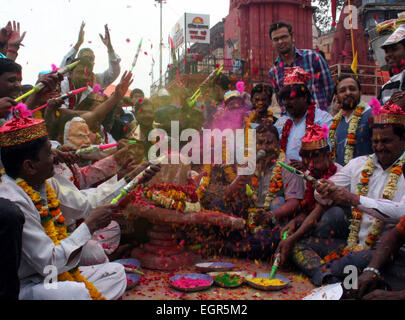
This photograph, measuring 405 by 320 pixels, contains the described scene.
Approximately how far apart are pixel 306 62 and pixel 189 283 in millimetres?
3709

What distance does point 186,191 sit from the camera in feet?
13.6

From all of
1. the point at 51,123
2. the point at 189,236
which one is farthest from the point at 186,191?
the point at 51,123

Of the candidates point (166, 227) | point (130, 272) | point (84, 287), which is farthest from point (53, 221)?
point (166, 227)

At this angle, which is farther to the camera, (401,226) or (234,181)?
(234,181)

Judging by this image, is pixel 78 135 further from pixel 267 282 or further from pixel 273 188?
pixel 267 282

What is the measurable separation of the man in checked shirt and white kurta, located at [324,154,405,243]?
2.01 metres

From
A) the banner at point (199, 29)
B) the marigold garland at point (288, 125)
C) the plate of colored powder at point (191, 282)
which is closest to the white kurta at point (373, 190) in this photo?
the marigold garland at point (288, 125)

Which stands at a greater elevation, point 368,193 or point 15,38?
point 15,38

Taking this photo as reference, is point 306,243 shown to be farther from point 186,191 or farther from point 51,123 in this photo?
point 51,123

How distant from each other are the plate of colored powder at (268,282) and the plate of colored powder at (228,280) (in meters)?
0.10

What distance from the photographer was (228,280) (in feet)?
11.4

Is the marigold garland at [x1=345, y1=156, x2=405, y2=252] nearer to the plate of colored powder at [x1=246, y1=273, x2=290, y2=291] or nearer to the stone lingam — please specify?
the plate of colored powder at [x1=246, y1=273, x2=290, y2=291]

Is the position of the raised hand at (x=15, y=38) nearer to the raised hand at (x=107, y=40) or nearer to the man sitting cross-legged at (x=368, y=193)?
the raised hand at (x=107, y=40)

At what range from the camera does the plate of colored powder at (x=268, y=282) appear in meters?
3.30
